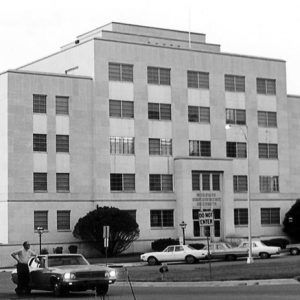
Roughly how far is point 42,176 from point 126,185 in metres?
7.82

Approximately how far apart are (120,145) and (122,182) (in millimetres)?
3275

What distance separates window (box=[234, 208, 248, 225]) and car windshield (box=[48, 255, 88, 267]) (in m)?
51.6

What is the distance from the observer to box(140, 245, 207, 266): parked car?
5804 cm

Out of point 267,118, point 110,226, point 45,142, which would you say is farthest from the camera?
point 267,118

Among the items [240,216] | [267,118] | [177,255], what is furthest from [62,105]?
[267,118]

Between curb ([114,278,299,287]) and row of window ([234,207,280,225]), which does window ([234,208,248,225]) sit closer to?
row of window ([234,207,280,225])

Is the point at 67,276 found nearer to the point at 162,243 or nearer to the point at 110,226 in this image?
the point at 110,226

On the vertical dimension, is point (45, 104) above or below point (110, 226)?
above

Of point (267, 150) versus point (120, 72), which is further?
point (267, 150)

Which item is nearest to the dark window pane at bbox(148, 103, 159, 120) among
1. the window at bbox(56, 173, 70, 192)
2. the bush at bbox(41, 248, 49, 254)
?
the window at bbox(56, 173, 70, 192)

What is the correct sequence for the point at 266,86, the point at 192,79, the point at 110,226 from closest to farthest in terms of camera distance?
1. the point at 110,226
2. the point at 192,79
3. the point at 266,86

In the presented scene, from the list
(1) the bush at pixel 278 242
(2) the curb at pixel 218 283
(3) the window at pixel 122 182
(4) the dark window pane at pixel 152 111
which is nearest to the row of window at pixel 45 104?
(3) the window at pixel 122 182

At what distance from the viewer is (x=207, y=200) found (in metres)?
74.9

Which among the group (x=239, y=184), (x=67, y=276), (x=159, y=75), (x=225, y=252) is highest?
(x=159, y=75)
